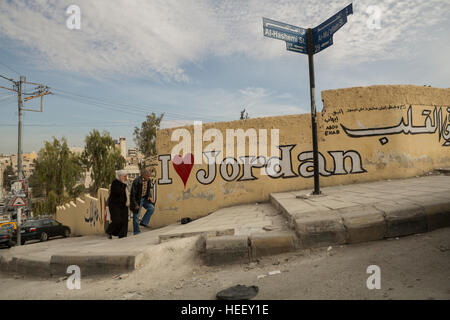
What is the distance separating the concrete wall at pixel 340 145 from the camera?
6.70 m

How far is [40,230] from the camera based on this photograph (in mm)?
15266

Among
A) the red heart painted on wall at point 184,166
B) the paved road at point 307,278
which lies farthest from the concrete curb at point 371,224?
the red heart painted on wall at point 184,166

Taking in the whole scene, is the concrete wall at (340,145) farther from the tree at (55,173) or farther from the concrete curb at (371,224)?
the tree at (55,173)

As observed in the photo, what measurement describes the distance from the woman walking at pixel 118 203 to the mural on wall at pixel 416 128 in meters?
5.48

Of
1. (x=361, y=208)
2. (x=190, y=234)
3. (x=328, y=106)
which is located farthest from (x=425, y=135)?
(x=190, y=234)

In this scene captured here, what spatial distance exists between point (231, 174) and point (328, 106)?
305cm

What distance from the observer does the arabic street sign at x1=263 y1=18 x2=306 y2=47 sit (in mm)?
4359

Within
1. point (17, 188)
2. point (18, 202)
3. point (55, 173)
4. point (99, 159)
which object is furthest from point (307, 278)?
point (55, 173)

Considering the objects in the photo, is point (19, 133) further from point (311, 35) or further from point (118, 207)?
point (311, 35)

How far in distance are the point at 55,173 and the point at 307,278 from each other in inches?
1270
